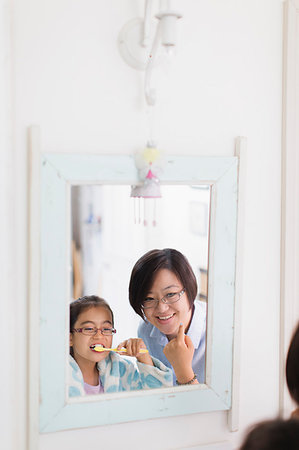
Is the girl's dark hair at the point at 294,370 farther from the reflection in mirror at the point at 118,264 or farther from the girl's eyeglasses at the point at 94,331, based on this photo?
the girl's eyeglasses at the point at 94,331

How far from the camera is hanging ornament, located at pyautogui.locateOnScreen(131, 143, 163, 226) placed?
1134 millimetres

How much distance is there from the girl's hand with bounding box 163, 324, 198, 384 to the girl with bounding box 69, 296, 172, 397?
2 cm

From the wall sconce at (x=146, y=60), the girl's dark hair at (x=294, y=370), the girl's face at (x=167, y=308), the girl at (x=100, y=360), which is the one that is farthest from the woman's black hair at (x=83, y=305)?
the girl's dark hair at (x=294, y=370)

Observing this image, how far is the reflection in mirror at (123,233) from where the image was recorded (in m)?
1.15

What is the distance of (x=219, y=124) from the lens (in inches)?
48.9

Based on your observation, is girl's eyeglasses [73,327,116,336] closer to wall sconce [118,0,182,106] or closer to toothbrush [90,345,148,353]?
toothbrush [90,345,148,353]

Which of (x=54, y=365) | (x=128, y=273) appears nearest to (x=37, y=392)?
(x=54, y=365)

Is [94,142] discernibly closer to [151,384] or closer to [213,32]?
[213,32]

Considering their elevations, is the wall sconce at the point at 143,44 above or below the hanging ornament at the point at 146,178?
above

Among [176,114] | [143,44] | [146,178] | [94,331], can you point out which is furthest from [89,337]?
[143,44]

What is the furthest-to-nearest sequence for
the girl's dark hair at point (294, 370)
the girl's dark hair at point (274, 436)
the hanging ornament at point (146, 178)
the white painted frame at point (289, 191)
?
the white painted frame at point (289, 191), the hanging ornament at point (146, 178), the girl's dark hair at point (294, 370), the girl's dark hair at point (274, 436)

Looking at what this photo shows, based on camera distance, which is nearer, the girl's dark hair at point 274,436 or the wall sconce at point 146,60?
the girl's dark hair at point 274,436

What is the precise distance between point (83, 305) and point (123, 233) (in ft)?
0.58

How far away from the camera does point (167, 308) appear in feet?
3.99
